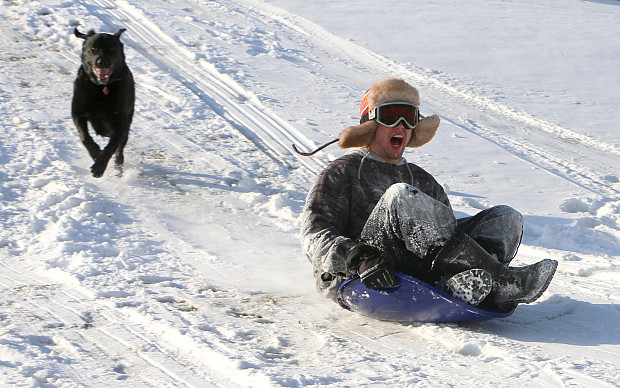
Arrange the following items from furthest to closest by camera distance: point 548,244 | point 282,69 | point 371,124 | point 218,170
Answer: point 282,69 → point 218,170 → point 548,244 → point 371,124

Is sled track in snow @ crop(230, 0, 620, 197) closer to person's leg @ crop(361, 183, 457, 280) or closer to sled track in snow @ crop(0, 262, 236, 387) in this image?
person's leg @ crop(361, 183, 457, 280)

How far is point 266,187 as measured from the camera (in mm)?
5883

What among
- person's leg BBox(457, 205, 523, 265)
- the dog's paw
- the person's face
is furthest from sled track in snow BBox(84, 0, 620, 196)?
person's leg BBox(457, 205, 523, 265)

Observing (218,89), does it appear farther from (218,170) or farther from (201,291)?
(201,291)

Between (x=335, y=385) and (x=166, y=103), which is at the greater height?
(x=335, y=385)

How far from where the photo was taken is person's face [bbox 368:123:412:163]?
3.72 metres

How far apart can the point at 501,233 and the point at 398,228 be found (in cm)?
50

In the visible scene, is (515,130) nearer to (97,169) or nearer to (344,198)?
(97,169)

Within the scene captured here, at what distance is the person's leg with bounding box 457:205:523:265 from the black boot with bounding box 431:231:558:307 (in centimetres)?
22

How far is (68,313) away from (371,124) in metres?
1.54

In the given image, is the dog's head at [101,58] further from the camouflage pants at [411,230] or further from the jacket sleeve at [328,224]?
the camouflage pants at [411,230]

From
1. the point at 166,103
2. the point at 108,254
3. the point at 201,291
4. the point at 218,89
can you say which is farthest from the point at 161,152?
the point at 201,291

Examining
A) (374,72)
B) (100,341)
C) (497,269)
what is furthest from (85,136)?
(374,72)

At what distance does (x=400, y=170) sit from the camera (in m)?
3.76
